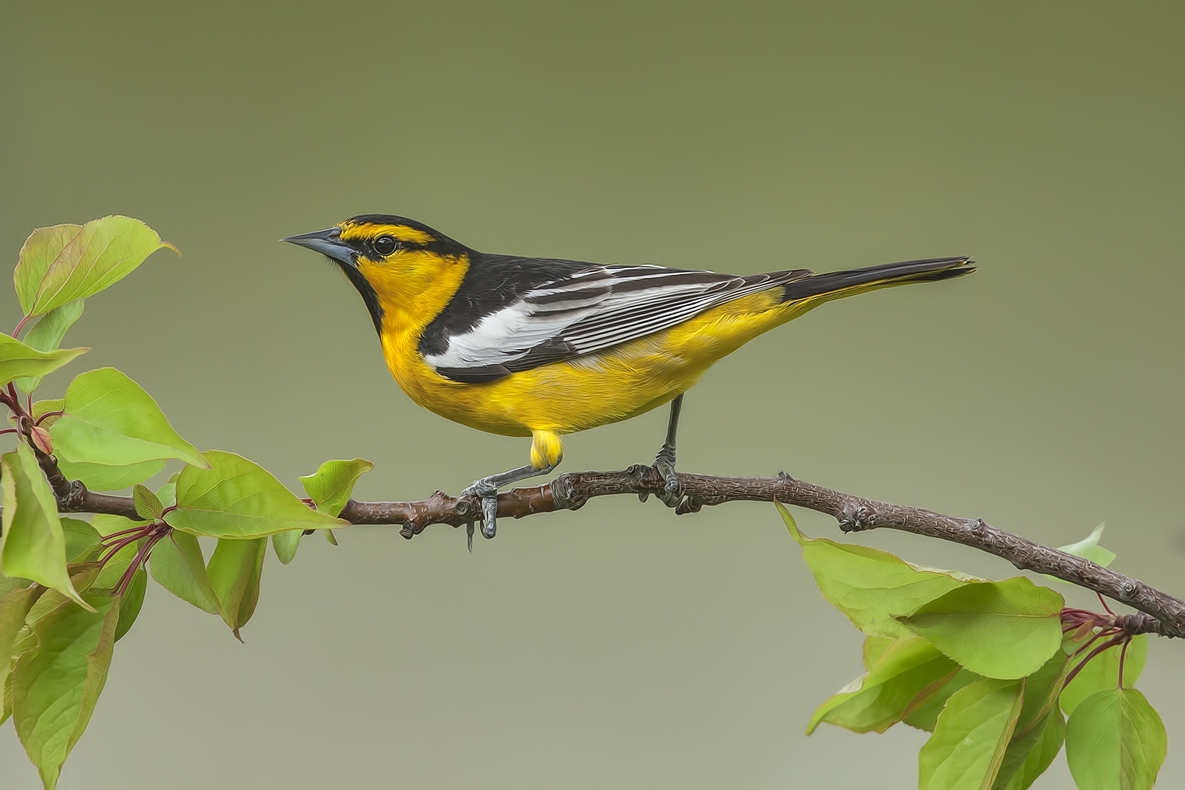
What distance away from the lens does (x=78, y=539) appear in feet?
2.00

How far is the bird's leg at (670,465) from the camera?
Answer: 850mm

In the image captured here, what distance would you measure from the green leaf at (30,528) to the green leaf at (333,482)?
181mm

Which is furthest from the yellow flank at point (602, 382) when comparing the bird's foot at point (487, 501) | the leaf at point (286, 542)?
the leaf at point (286, 542)

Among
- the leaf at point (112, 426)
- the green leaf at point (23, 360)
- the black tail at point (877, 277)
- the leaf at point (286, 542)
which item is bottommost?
the leaf at point (286, 542)

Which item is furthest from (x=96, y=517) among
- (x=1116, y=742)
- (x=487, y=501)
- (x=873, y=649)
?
(x=1116, y=742)

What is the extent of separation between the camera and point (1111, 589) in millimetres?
686

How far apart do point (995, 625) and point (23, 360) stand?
2.12 feet

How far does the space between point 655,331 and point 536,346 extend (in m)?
0.13

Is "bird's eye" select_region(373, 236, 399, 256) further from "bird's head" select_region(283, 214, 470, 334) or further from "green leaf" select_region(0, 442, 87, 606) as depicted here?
"green leaf" select_region(0, 442, 87, 606)

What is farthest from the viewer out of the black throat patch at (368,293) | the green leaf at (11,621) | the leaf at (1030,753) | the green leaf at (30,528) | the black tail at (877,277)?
the black throat patch at (368,293)

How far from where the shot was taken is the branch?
67 centimetres

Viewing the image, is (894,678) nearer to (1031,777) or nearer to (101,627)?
(1031,777)

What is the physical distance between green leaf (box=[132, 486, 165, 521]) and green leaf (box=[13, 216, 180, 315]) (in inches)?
5.8

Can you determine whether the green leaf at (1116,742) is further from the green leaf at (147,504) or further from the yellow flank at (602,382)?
the green leaf at (147,504)
